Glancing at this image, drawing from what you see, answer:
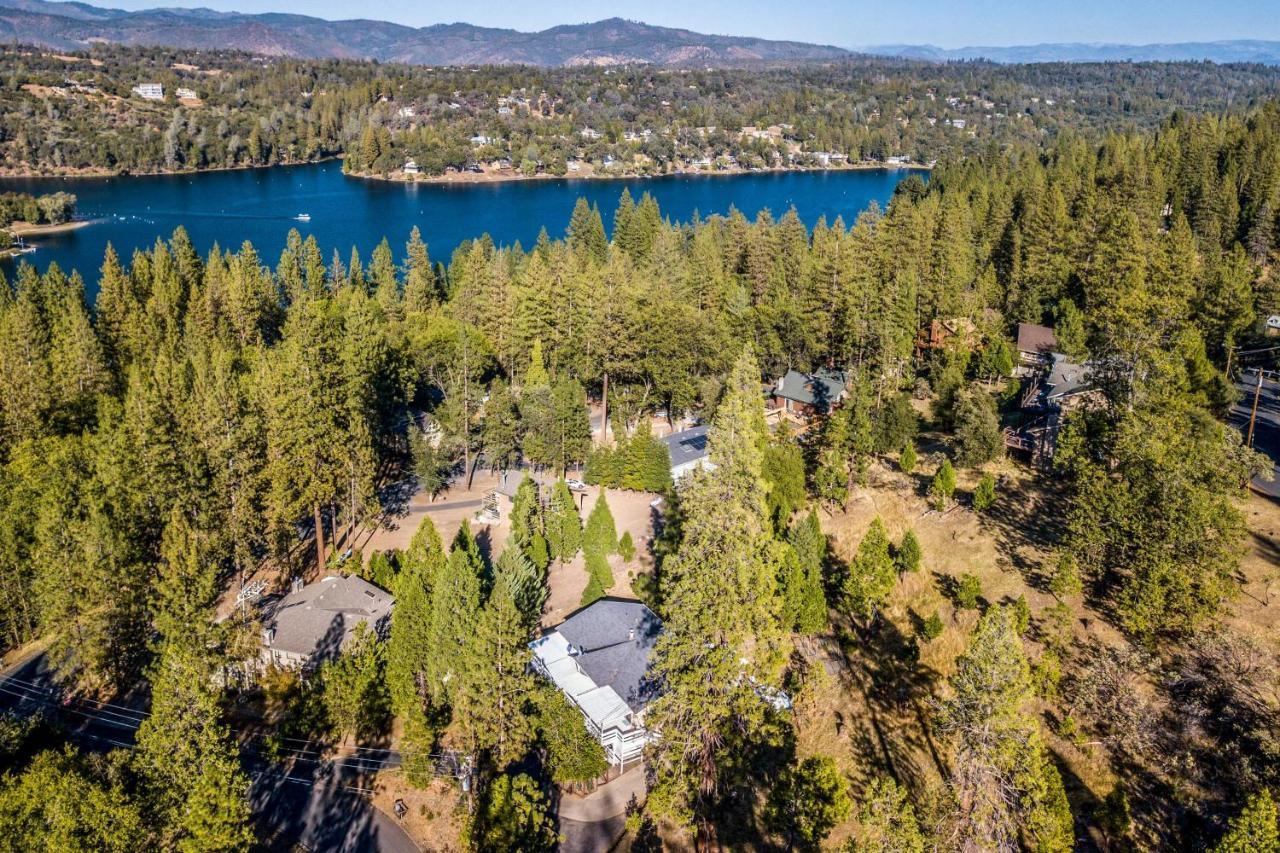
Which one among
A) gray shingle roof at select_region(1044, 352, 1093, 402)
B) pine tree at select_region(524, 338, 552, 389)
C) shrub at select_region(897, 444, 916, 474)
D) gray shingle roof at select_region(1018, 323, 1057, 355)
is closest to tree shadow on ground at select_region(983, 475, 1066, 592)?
shrub at select_region(897, 444, 916, 474)

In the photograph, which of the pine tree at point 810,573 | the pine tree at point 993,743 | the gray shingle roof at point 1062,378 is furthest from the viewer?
the gray shingle roof at point 1062,378

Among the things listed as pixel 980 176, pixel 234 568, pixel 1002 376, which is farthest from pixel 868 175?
pixel 234 568

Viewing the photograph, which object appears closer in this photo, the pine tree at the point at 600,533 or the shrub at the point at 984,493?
the shrub at the point at 984,493

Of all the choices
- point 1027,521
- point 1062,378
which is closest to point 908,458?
point 1027,521

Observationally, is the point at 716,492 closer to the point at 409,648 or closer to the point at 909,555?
the point at 409,648

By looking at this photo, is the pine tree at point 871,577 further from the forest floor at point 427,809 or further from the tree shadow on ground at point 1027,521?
the forest floor at point 427,809

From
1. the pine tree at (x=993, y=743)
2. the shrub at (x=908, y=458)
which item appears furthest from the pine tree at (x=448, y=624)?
the shrub at (x=908, y=458)
